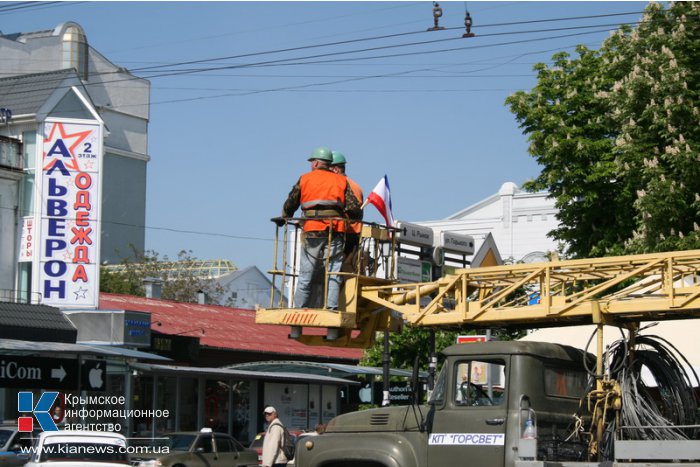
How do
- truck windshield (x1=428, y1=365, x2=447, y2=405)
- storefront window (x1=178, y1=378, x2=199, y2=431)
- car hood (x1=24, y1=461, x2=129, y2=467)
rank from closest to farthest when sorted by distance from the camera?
truck windshield (x1=428, y1=365, x2=447, y2=405), car hood (x1=24, y1=461, x2=129, y2=467), storefront window (x1=178, y1=378, x2=199, y2=431)

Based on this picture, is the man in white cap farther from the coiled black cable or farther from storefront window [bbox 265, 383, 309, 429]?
storefront window [bbox 265, 383, 309, 429]

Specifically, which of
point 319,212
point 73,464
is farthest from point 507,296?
point 73,464

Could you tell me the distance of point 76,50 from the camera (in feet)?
238

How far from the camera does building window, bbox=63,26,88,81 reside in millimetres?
72125

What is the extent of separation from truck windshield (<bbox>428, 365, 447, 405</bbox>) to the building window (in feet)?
209

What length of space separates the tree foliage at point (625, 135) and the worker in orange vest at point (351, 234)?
1309cm

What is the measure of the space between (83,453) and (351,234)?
23.5 feet

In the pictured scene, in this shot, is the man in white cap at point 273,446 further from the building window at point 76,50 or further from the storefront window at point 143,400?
the building window at point 76,50

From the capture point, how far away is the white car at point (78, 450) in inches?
703

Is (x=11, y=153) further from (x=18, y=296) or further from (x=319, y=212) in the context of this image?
(x=319, y=212)

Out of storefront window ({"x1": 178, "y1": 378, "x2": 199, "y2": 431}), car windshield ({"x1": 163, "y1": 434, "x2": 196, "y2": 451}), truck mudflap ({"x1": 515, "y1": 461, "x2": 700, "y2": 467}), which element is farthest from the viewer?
storefront window ({"x1": 178, "y1": 378, "x2": 199, "y2": 431})

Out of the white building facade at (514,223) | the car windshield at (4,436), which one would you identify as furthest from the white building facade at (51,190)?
the white building facade at (514,223)

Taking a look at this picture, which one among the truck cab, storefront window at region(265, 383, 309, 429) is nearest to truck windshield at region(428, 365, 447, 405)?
the truck cab

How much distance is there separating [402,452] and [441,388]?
76 cm
